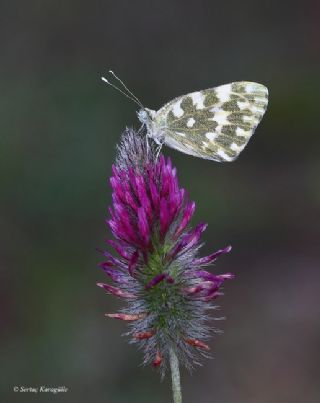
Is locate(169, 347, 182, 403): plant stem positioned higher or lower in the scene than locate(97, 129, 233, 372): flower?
lower

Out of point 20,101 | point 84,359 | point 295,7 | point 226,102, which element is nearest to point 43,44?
point 20,101

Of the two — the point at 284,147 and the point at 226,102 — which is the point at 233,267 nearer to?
the point at 284,147

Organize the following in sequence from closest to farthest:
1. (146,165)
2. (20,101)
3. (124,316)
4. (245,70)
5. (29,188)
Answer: (124,316) → (146,165) → (29,188) → (20,101) → (245,70)

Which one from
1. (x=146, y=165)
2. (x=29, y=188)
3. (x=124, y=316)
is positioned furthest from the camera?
(x=29, y=188)

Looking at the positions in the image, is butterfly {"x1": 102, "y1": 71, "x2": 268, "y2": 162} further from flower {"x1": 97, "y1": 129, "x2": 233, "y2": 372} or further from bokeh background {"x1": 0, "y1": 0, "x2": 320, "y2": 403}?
bokeh background {"x1": 0, "y1": 0, "x2": 320, "y2": 403}

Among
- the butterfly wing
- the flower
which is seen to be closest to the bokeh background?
the butterfly wing

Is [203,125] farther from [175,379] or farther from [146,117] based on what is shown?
[175,379]
